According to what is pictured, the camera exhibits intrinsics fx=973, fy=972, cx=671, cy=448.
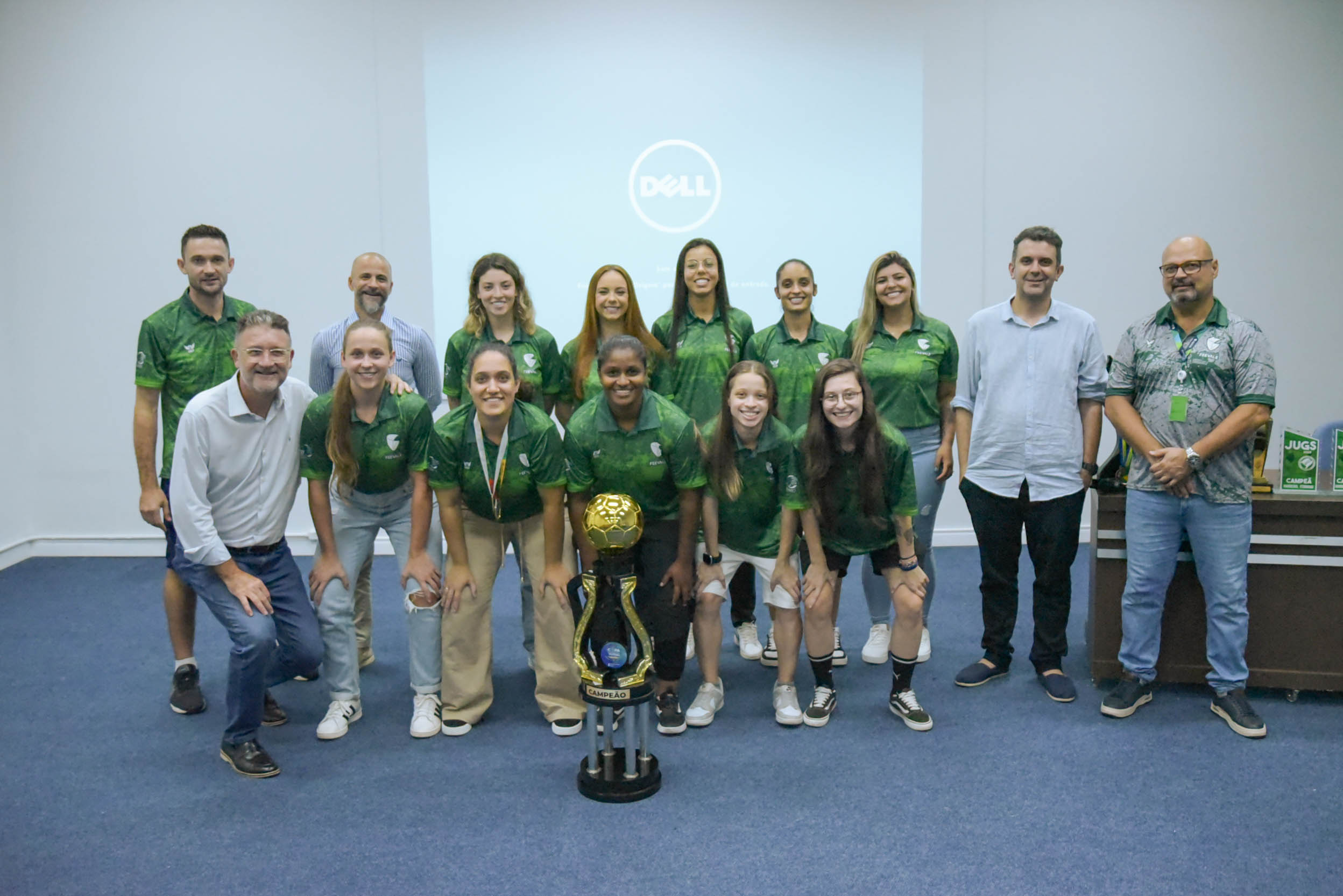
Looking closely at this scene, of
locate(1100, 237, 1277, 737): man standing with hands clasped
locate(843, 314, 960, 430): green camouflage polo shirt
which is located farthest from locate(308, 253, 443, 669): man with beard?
locate(1100, 237, 1277, 737): man standing with hands clasped

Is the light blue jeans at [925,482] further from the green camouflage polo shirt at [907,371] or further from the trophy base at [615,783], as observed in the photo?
the trophy base at [615,783]

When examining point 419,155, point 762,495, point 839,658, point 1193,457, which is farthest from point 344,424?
point 419,155

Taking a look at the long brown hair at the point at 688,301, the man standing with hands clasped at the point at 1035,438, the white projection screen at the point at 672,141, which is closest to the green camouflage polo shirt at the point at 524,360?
the long brown hair at the point at 688,301

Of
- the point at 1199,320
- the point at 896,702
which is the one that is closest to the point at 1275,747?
the point at 896,702

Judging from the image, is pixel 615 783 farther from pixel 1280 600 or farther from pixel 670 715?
pixel 1280 600

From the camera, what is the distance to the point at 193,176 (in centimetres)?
536

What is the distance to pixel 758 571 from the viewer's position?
3182 millimetres

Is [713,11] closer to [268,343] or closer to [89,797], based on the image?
[268,343]

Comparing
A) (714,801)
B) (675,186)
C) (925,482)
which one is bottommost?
(714,801)

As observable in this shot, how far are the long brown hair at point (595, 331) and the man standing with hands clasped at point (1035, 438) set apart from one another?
3.73ft

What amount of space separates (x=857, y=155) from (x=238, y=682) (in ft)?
13.2

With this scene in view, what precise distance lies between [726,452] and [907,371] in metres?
0.84

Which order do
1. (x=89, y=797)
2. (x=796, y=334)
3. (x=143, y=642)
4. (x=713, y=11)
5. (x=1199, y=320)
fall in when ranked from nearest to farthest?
(x=89, y=797)
(x=1199, y=320)
(x=796, y=334)
(x=143, y=642)
(x=713, y=11)

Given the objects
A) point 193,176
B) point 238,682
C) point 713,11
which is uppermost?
point 713,11
